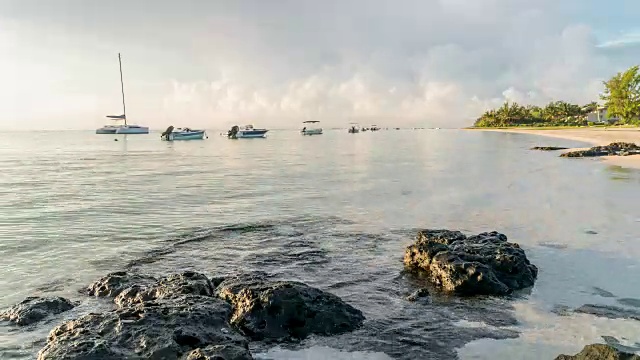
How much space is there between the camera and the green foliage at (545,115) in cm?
14975

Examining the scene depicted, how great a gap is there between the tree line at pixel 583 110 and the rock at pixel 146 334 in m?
99.6

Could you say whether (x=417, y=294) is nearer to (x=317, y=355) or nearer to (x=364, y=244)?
(x=317, y=355)

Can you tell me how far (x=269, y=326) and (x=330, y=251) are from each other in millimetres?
5968

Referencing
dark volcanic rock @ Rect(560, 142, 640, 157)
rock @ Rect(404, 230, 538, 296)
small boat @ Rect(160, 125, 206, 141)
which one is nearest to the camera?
rock @ Rect(404, 230, 538, 296)

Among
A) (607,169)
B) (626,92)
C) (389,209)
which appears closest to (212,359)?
(389,209)

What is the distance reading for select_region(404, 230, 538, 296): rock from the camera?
9.31m

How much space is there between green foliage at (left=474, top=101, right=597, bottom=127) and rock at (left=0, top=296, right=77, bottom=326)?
152 m

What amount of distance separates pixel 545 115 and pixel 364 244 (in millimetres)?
172190

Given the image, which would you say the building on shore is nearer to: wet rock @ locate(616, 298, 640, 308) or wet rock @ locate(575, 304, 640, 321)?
wet rock @ locate(616, 298, 640, 308)

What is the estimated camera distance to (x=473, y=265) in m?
9.62

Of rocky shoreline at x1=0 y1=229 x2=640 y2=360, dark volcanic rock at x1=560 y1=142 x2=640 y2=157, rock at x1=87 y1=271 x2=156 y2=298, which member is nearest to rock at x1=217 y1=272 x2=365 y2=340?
rocky shoreline at x1=0 y1=229 x2=640 y2=360

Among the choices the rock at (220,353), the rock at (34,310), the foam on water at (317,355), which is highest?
the rock at (220,353)

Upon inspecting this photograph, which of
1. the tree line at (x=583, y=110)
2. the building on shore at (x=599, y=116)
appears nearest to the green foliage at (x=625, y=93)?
the tree line at (x=583, y=110)

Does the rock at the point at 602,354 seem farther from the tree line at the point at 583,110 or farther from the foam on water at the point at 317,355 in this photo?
the tree line at the point at 583,110
